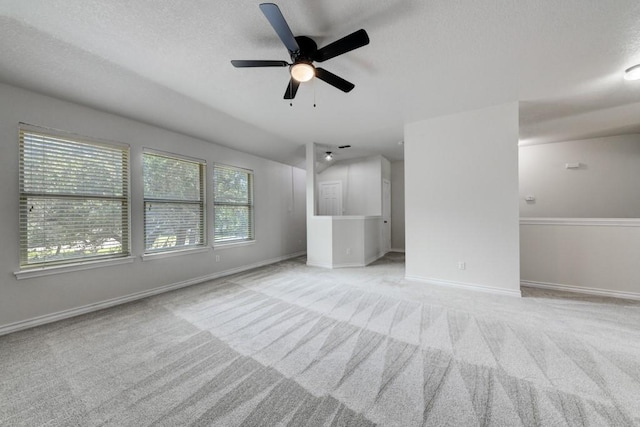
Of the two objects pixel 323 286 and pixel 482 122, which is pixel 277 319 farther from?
pixel 482 122

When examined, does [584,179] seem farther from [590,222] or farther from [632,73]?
[632,73]

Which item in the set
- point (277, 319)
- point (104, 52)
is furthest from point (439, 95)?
point (104, 52)

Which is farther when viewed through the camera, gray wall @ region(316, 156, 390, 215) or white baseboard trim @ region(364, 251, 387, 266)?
gray wall @ region(316, 156, 390, 215)

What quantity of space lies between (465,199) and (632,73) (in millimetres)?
1969

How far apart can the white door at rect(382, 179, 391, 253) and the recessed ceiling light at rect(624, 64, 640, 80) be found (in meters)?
4.29

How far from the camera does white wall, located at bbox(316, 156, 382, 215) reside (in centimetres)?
630

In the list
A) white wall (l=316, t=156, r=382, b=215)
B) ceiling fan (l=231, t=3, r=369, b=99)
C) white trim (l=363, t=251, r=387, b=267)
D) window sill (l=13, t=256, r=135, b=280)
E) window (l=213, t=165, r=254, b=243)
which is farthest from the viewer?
white wall (l=316, t=156, r=382, b=215)

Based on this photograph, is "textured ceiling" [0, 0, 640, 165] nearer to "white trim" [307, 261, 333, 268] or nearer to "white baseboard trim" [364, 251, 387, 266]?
"white trim" [307, 261, 333, 268]

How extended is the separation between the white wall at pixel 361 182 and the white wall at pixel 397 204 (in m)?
0.50

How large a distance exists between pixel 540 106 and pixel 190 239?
5.83 m

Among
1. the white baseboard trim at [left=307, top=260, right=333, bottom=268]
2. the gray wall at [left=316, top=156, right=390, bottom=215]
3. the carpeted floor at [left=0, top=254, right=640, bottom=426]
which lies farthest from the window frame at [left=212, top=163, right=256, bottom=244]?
the gray wall at [left=316, top=156, right=390, bottom=215]

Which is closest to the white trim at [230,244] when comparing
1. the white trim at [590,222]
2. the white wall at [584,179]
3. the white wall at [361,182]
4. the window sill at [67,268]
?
the window sill at [67,268]

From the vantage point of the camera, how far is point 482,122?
3443mm

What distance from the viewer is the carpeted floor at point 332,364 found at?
4.63ft
